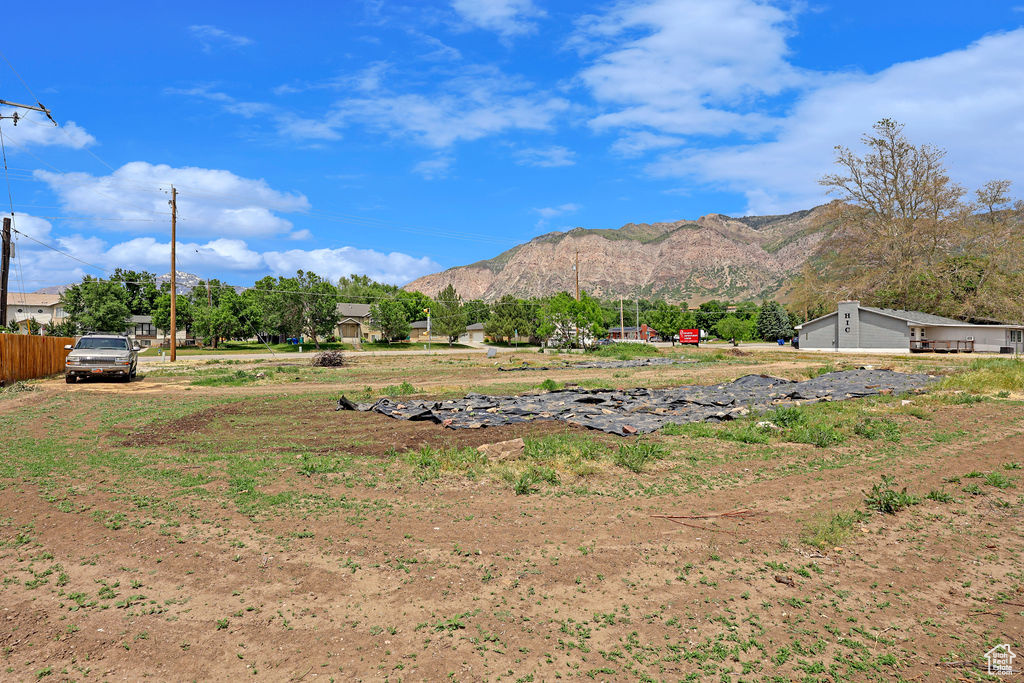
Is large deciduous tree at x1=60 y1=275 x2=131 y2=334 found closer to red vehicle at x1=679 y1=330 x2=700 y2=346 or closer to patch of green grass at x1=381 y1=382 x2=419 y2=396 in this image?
patch of green grass at x1=381 y1=382 x2=419 y2=396

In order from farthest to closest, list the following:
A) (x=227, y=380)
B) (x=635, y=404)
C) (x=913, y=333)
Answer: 1. (x=913, y=333)
2. (x=227, y=380)
3. (x=635, y=404)

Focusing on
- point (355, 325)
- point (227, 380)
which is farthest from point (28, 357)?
point (355, 325)

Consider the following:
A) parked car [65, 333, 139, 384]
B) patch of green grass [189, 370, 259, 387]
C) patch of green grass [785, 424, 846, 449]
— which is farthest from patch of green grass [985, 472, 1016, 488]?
parked car [65, 333, 139, 384]

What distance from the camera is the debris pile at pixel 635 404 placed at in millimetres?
14430

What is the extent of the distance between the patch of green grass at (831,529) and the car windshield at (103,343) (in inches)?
1120

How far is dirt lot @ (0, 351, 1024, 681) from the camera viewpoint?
4.36 metres

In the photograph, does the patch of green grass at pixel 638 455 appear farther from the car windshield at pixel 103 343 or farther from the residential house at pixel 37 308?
the residential house at pixel 37 308

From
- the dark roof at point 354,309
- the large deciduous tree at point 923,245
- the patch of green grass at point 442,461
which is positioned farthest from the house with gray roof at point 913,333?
the dark roof at point 354,309

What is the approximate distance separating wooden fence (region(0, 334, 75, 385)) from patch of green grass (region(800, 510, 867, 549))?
89.8 ft

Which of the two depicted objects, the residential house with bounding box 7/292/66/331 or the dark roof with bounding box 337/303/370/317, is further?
the dark roof with bounding box 337/303/370/317

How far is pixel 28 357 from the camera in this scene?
24.5m

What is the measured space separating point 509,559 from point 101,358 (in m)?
25.7

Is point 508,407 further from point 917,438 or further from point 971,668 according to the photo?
point 971,668

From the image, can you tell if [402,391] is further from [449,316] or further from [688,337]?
[688,337]
